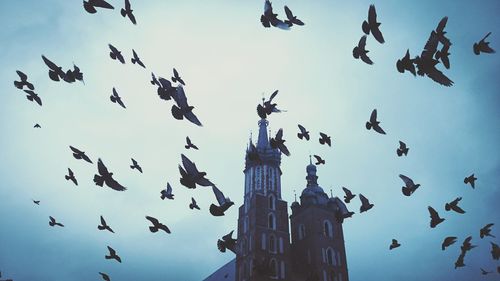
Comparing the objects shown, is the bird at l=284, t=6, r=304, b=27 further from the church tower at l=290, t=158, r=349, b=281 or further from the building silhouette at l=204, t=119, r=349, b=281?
the church tower at l=290, t=158, r=349, b=281

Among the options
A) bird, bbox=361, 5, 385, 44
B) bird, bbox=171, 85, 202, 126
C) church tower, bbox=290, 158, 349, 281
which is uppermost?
church tower, bbox=290, 158, 349, 281

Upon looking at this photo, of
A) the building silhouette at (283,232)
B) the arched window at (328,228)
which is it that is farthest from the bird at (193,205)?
the arched window at (328,228)

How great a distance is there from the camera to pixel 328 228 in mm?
45281

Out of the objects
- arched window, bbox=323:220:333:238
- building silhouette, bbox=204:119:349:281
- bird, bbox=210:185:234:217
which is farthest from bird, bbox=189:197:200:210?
arched window, bbox=323:220:333:238

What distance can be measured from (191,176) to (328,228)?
136 feet

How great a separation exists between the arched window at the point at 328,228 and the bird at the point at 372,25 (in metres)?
40.3

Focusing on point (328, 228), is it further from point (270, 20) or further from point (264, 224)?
Answer: point (270, 20)

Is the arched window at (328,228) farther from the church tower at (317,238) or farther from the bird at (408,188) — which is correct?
the bird at (408,188)

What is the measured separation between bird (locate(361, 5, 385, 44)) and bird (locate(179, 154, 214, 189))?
4543 millimetres

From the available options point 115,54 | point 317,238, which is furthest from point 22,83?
point 317,238

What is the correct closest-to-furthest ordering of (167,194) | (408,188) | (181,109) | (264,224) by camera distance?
1. (181,109)
2. (408,188)
3. (167,194)
4. (264,224)

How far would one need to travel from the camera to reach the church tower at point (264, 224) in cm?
3938

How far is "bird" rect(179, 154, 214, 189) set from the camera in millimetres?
6973

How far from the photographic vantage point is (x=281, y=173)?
50906 mm
